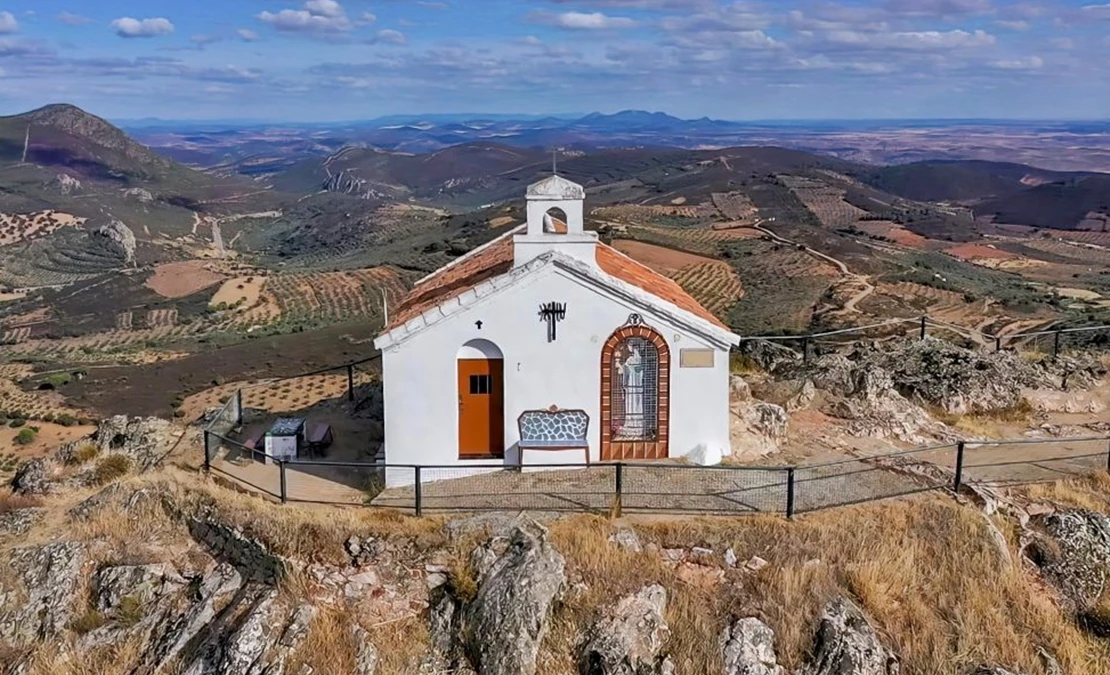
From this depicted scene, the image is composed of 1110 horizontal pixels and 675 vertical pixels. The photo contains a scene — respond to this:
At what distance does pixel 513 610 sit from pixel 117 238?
128323mm

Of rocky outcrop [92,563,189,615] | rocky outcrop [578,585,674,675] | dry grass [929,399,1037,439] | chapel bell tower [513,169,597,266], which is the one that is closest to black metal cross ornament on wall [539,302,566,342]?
chapel bell tower [513,169,597,266]

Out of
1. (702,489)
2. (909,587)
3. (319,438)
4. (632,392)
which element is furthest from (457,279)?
(909,587)

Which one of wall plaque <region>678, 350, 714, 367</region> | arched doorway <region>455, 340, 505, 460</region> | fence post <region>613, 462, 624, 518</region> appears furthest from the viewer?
wall plaque <region>678, 350, 714, 367</region>

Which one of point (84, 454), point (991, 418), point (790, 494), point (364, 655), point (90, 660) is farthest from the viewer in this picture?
point (991, 418)

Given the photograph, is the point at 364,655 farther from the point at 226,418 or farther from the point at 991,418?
the point at 991,418

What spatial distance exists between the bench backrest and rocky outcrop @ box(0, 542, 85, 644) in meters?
6.47

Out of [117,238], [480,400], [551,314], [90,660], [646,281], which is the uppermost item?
[646,281]

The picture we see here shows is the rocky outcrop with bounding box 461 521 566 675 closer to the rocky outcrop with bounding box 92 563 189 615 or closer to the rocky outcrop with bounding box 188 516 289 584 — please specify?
the rocky outcrop with bounding box 188 516 289 584

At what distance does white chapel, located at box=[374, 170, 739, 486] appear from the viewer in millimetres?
14188

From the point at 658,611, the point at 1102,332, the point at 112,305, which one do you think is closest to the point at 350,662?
the point at 658,611

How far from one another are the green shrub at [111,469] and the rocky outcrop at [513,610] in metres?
8.29

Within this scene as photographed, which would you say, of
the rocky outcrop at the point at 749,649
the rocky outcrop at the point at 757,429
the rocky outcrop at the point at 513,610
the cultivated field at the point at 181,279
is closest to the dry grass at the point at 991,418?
the rocky outcrop at the point at 757,429

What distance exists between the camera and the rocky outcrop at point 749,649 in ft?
33.9

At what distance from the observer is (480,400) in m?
14.5
